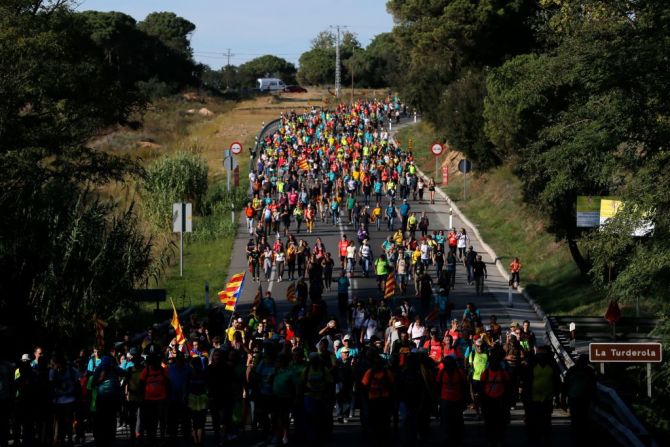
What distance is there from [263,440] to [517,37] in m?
54.1

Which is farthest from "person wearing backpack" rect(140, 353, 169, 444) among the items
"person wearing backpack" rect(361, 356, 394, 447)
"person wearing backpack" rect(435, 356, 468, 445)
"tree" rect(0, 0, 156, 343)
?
"tree" rect(0, 0, 156, 343)

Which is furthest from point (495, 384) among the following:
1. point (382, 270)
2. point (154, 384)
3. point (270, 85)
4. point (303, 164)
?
point (270, 85)

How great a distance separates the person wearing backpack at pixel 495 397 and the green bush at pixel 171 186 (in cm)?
3415

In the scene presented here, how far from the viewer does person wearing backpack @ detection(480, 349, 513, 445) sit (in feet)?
56.7

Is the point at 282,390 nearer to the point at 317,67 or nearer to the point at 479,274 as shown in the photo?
the point at 479,274

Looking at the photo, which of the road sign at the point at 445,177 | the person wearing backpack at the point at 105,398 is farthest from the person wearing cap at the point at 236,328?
the road sign at the point at 445,177

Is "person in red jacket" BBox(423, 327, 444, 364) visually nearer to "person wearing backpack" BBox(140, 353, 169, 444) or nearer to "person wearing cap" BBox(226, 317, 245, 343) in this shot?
"person wearing cap" BBox(226, 317, 245, 343)

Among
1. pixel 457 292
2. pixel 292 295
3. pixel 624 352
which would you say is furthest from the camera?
pixel 457 292

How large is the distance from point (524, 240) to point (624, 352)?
2816 centimetres

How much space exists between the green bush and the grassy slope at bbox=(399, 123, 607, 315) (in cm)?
1120

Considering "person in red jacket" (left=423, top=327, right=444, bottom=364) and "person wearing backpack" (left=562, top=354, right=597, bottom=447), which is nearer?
"person wearing backpack" (left=562, top=354, right=597, bottom=447)

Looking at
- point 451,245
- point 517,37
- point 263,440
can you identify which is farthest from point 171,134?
point 263,440

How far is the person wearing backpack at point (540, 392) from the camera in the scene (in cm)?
1748

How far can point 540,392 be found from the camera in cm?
1747
